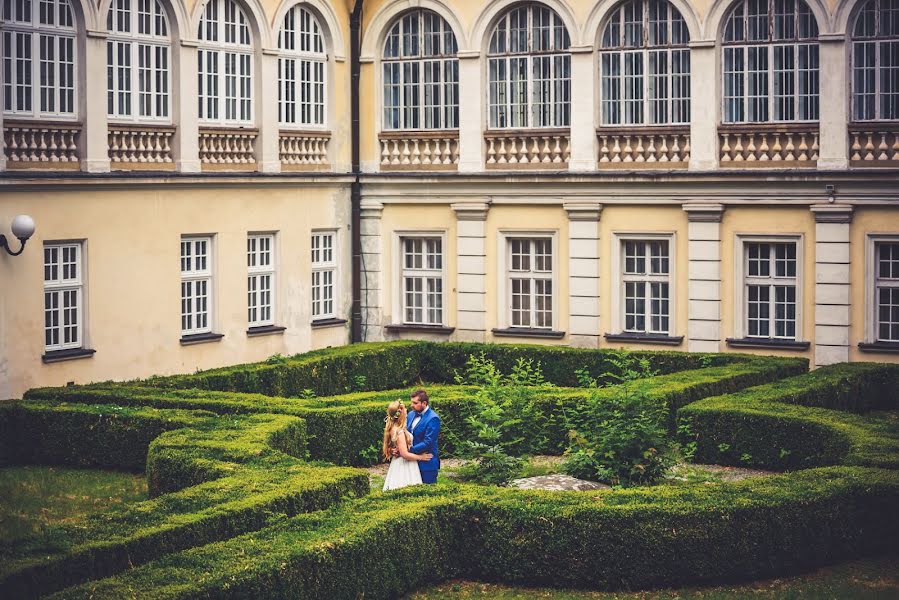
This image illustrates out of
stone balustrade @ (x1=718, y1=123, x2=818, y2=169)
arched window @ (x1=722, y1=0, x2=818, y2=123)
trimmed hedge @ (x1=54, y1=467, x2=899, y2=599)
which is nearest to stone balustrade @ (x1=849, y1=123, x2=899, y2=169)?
stone balustrade @ (x1=718, y1=123, x2=818, y2=169)

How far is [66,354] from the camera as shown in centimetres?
2508

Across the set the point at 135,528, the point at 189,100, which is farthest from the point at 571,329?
the point at 135,528

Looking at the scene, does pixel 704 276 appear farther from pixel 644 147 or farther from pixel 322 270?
pixel 322 270

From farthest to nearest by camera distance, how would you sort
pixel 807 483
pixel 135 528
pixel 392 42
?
pixel 392 42 → pixel 807 483 → pixel 135 528

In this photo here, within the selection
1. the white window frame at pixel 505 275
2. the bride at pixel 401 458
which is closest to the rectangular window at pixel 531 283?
the white window frame at pixel 505 275

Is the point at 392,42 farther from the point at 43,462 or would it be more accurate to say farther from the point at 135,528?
the point at 135,528

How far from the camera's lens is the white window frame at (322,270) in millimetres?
31984

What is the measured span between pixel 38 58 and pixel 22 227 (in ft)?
10.6

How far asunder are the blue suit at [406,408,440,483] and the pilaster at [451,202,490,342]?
1354cm

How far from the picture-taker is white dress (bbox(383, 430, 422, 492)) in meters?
18.0

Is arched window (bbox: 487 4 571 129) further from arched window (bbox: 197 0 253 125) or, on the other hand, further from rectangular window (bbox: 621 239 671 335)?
arched window (bbox: 197 0 253 125)

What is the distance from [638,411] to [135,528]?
778 cm

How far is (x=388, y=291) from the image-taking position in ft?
108

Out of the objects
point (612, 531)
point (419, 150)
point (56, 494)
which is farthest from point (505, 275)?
point (612, 531)
